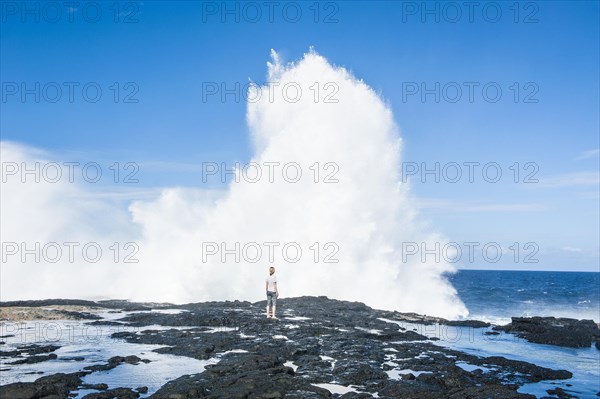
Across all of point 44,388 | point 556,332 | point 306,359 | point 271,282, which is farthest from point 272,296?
point 556,332

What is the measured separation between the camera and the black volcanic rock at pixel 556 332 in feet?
66.4

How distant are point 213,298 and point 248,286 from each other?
11.7 feet

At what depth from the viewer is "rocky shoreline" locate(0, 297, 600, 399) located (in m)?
10.2

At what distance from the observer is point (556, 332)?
21984 mm

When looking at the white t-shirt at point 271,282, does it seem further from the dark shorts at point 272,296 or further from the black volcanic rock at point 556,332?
the black volcanic rock at point 556,332

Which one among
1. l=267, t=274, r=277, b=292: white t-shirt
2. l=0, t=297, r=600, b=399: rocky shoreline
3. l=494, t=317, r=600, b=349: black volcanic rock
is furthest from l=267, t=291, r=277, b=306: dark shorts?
l=494, t=317, r=600, b=349: black volcanic rock

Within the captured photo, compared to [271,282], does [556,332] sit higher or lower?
lower

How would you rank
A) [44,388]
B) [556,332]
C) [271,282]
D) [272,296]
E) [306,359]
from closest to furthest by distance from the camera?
1. [44,388]
2. [306,359]
3. [271,282]
4. [556,332]
5. [272,296]

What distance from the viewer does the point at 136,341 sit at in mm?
17109

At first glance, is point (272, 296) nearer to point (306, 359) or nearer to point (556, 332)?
point (306, 359)

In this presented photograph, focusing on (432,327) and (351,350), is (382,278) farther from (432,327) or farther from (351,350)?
(351,350)

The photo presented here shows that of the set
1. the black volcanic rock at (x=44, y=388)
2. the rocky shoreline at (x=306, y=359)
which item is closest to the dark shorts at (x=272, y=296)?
the rocky shoreline at (x=306, y=359)

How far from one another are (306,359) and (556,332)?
48.9 feet

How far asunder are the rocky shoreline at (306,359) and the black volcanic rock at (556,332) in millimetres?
52
